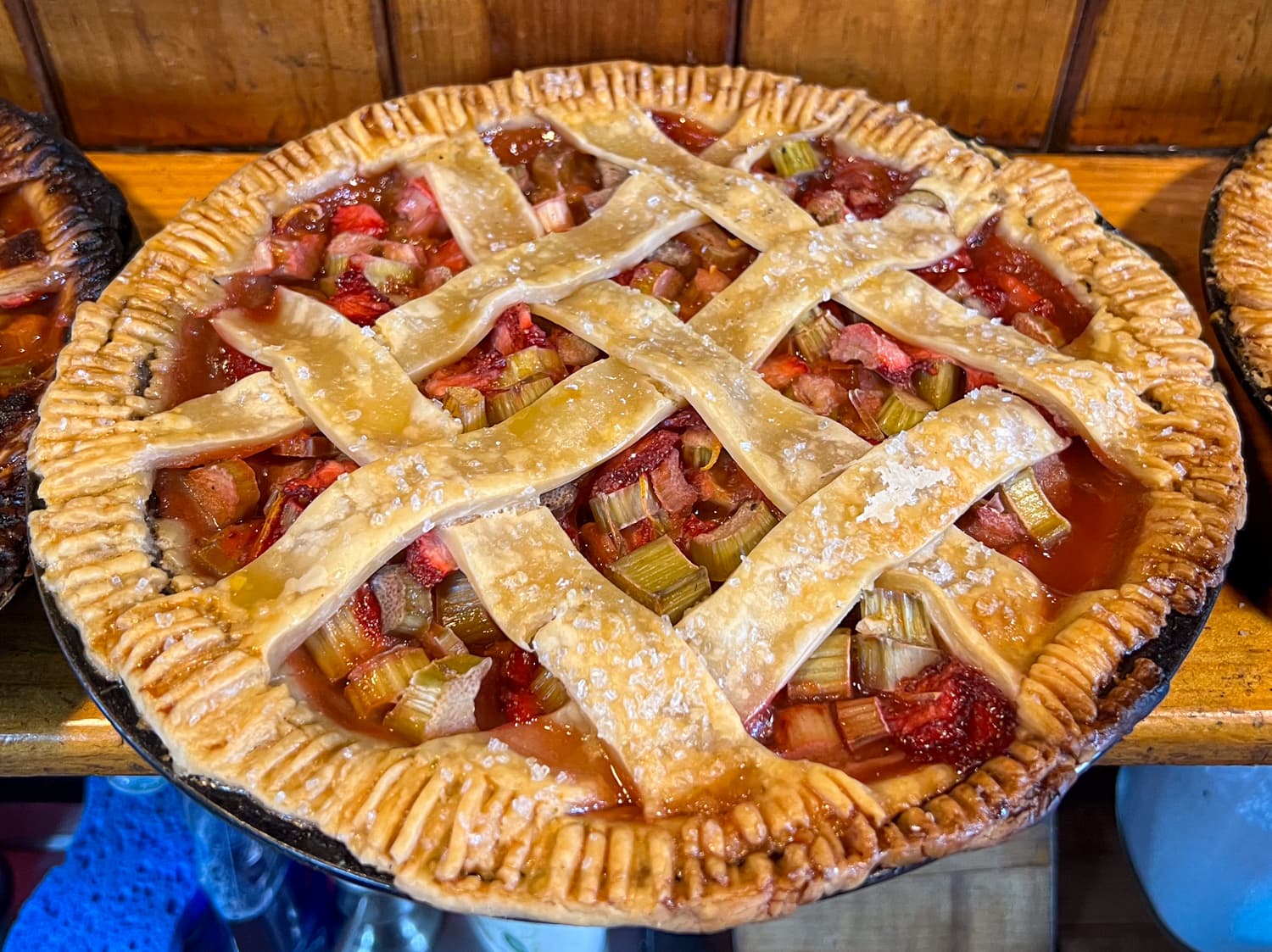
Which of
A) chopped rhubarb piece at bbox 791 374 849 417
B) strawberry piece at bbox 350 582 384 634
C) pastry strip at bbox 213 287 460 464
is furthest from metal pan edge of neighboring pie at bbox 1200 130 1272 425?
strawberry piece at bbox 350 582 384 634

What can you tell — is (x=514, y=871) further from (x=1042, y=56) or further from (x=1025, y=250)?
(x=1042, y=56)

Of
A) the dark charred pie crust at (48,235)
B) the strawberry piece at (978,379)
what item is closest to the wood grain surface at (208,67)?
the dark charred pie crust at (48,235)

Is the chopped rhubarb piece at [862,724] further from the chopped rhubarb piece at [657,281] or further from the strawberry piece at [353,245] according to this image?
the strawberry piece at [353,245]

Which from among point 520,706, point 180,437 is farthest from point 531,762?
point 180,437

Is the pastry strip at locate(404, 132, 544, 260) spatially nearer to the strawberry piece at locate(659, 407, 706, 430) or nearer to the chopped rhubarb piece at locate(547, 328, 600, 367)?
the chopped rhubarb piece at locate(547, 328, 600, 367)

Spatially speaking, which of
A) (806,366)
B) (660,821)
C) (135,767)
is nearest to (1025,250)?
(806,366)
